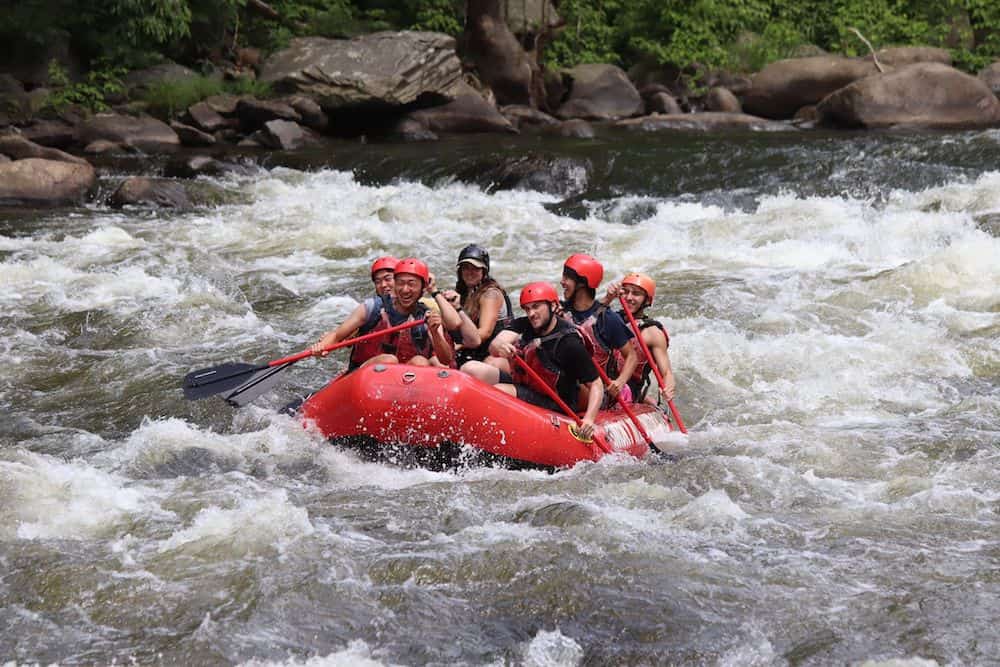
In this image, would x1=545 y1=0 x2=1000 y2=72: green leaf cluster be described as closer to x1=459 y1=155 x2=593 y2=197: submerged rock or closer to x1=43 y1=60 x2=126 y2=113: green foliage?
x1=43 y1=60 x2=126 y2=113: green foliage

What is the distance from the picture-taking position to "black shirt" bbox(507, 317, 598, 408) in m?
5.73

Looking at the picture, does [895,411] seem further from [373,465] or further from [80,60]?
[80,60]

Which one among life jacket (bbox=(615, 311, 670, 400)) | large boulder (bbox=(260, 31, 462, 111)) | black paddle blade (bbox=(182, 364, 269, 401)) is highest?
life jacket (bbox=(615, 311, 670, 400))

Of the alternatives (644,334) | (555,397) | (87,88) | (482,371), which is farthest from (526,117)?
(555,397)

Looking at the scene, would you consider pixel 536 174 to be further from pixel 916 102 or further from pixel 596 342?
pixel 596 342

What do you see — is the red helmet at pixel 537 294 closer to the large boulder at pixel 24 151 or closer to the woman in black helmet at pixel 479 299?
the woman in black helmet at pixel 479 299

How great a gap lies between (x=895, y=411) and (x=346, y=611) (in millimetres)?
3888

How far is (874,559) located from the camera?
15.1 feet

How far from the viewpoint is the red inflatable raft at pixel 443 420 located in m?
5.46

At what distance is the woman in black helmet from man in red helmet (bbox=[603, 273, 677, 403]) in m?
0.62

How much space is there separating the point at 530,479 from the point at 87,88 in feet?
48.2

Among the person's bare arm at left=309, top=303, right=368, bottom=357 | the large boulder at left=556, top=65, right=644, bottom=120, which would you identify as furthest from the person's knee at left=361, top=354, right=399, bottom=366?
the large boulder at left=556, top=65, right=644, bottom=120

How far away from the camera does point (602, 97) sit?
2041 centimetres

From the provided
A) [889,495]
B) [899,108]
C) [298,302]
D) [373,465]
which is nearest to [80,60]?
[298,302]
